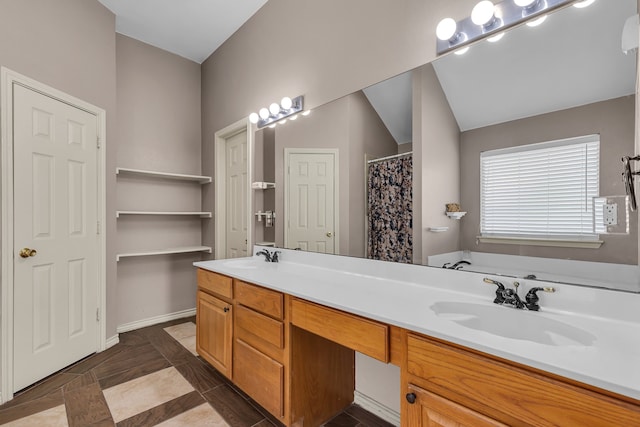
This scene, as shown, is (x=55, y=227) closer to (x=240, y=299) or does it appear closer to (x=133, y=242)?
(x=133, y=242)

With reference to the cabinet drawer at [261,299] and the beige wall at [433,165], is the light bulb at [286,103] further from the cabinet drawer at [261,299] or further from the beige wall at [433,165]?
the cabinet drawer at [261,299]

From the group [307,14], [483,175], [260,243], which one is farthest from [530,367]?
[307,14]

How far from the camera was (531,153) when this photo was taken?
1.28m

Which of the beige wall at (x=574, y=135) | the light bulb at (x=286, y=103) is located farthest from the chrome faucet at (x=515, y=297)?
the light bulb at (x=286, y=103)

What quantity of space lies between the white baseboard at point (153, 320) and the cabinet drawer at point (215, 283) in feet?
4.77

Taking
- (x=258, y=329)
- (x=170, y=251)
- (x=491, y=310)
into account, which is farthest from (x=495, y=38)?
(x=170, y=251)

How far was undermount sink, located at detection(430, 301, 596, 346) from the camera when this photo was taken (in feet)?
3.29

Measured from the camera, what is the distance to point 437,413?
97 centimetres

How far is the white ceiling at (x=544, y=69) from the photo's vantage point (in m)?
1.11

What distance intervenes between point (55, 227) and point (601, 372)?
3.06 m

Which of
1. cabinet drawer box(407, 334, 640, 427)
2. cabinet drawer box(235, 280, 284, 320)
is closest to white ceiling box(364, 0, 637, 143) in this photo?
cabinet drawer box(407, 334, 640, 427)

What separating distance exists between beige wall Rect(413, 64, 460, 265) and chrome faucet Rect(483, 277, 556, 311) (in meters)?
0.31

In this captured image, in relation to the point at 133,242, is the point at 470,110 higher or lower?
higher

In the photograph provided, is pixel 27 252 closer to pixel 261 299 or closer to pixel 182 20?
pixel 261 299
